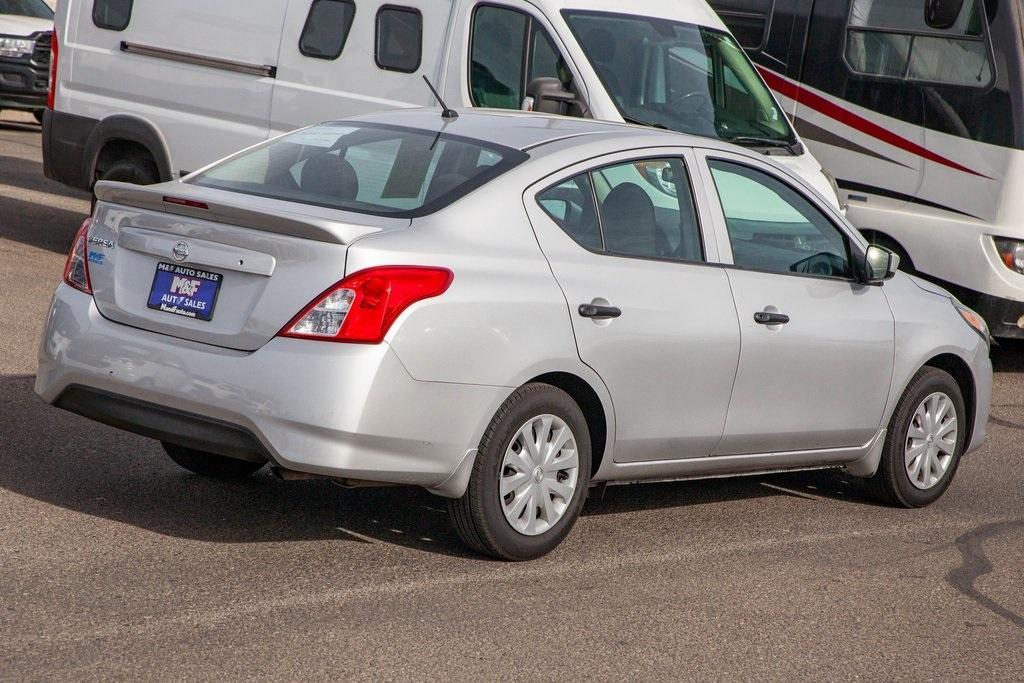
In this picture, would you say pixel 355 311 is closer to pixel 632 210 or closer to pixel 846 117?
pixel 632 210

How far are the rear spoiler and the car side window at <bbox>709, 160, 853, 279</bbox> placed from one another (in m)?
1.62

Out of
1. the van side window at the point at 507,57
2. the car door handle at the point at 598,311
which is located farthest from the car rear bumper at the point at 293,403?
the van side window at the point at 507,57

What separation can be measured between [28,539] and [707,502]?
2.98 metres

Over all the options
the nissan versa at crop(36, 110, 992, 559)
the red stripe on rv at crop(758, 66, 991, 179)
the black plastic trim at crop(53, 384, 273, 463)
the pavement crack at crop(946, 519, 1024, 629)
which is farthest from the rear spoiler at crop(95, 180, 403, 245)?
the red stripe on rv at crop(758, 66, 991, 179)

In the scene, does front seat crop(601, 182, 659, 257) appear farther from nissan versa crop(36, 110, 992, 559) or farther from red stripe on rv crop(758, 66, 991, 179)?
red stripe on rv crop(758, 66, 991, 179)

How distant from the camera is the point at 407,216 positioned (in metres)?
5.33

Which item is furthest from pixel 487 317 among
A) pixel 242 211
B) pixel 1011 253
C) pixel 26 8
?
pixel 26 8

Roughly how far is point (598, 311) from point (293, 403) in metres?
1.22

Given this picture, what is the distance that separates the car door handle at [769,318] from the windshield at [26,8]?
17.2 m

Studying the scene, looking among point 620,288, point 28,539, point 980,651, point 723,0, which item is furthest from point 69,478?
point 723,0

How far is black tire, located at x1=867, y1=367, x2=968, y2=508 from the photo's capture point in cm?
697

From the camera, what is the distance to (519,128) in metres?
6.09

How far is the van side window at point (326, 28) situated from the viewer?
34.8 ft

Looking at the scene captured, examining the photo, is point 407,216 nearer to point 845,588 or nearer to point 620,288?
point 620,288
